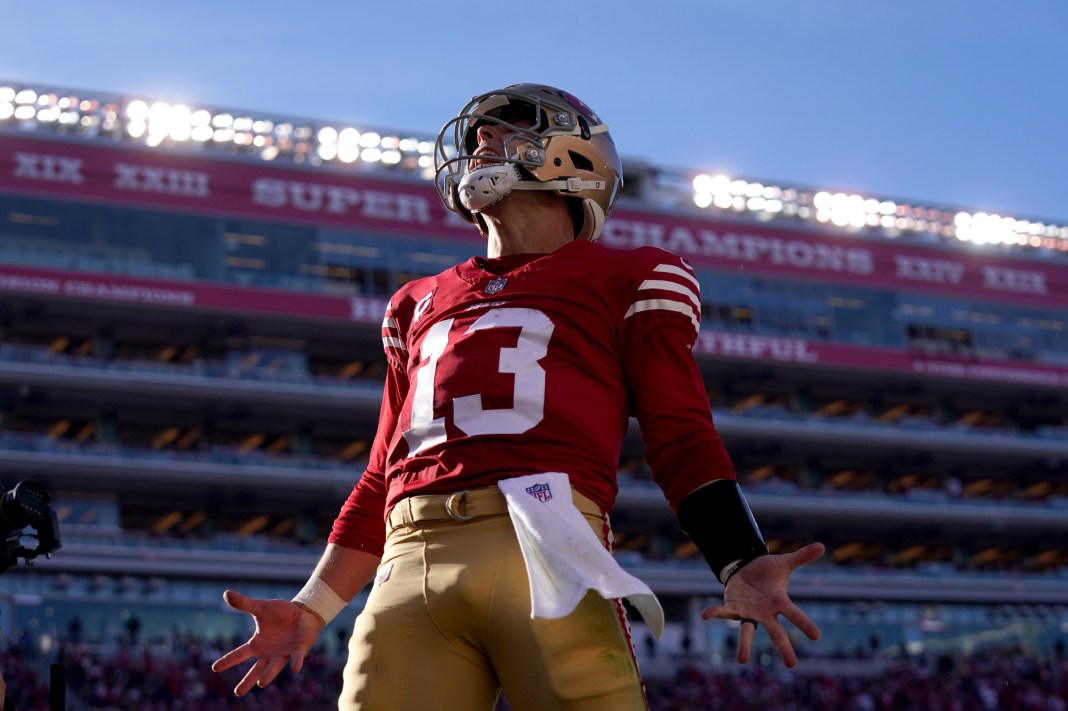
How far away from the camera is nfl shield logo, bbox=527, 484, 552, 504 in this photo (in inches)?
134

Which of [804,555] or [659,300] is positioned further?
[659,300]

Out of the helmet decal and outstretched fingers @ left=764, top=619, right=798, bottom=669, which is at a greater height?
the helmet decal

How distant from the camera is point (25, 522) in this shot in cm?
407

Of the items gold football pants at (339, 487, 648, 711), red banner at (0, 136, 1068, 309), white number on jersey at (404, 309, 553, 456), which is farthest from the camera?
red banner at (0, 136, 1068, 309)

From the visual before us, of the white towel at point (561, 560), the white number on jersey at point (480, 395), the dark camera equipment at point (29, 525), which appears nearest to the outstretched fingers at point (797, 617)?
the white towel at point (561, 560)

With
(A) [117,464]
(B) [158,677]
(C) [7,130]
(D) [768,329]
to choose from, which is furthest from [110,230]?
(D) [768,329]

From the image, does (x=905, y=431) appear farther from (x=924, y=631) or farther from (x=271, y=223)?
(x=271, y=223)

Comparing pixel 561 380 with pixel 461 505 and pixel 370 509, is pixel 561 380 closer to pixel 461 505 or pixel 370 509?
pixel 461 505

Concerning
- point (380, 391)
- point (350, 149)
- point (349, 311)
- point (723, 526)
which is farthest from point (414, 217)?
point (723, 526)

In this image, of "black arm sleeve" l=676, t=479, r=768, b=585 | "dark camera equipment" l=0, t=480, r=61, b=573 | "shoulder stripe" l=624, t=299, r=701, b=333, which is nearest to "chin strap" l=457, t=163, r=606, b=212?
"shoulder stripe" l=624, t=299, r=701, b=333

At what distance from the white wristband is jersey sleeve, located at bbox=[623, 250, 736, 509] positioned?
2.96ft

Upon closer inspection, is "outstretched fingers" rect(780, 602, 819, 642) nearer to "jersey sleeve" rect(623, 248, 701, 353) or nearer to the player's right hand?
"jersey sleeve" rect(623, 248, 701, 353)

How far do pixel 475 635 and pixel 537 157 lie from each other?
1.26 metres

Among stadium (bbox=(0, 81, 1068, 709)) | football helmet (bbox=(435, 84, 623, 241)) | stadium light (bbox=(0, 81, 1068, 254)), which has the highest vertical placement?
stadium light (bbox=(0, 81, 1068, 254))
